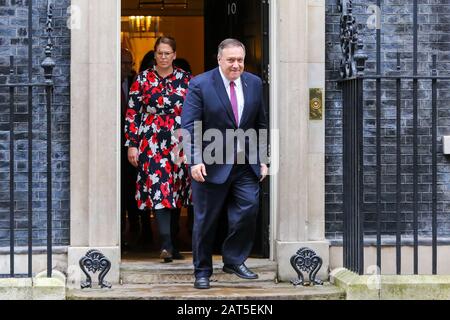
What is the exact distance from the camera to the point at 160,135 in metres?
9.51

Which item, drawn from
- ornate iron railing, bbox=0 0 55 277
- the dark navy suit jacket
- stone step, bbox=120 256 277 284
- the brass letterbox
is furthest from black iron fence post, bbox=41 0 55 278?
the brass letterbox

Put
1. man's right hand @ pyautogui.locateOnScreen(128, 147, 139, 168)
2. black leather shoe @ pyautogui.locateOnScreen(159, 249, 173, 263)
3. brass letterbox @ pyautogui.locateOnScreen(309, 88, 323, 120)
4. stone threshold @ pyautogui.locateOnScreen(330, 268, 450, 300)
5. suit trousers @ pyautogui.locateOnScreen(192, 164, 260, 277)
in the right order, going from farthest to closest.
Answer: man's right hand @ pyautogui.locateOnScreen(128, 147, 139, 168), black leather shoe @ pyautogui.locateOnScreen(159, 249, 173, 263), brass letterbox @ pyautogui.locateOnScreen(309, 88, 323, 120), suit trousers @ pyautogui.locateOnScreen(192, 164, 260, 277), stone threshold @ pyautogui.locateOnScreen(330, 268, 450, 300)

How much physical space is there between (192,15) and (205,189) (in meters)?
7.11

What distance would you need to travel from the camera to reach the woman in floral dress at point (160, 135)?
373 inches

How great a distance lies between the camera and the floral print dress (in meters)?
9.48

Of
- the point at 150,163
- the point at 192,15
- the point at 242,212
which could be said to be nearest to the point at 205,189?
the point at 242,212

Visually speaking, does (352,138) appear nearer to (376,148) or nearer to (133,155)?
(376,148)

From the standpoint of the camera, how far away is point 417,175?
30.0 ft

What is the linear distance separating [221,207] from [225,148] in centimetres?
46

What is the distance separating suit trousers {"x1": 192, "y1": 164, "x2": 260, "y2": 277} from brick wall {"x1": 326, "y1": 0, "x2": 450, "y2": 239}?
92 cm

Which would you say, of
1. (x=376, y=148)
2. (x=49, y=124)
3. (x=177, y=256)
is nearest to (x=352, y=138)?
(x=376, y=148)

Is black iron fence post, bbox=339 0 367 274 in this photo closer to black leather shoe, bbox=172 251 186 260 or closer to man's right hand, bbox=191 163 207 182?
man's right hand, bbox=191 163 207 182

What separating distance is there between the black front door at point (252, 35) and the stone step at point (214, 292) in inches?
29.7
